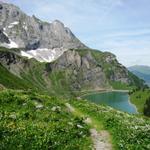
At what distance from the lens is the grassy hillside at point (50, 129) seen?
25.2 meters

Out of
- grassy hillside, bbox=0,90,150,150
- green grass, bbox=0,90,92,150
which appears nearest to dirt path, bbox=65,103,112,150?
grassy hillside, bbox=0,90,150,150

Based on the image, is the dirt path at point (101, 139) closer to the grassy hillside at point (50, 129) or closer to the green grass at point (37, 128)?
the grassy hillside at point (50, 129)

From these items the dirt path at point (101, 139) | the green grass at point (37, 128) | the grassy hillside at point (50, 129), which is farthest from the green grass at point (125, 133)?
the green grass at point (37, 128)

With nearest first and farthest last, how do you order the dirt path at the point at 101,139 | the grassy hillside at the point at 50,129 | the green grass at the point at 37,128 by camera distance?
the green grass at the point at 37,128 → the grassy hillside at the point at 50,129 → the dirt path at the point at 101,139

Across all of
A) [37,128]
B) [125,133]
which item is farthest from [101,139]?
[37,128]

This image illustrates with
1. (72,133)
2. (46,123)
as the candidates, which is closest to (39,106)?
(46,123)

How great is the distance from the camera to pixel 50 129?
28.7 meters

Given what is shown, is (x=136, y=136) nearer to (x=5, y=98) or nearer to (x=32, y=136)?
(x=32, y=136)

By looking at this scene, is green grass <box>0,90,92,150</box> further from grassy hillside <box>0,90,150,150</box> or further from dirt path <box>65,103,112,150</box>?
dirt path <box>65,103,112,150</box>

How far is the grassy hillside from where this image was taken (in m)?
25.2

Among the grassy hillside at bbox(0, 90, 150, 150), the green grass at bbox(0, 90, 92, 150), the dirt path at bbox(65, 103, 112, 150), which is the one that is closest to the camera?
the green grass at bbox(0, 90, 92, 150)

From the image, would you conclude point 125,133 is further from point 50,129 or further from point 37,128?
point 37,128

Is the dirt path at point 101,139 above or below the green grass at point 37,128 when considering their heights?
below

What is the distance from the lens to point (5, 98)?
3819 cm
